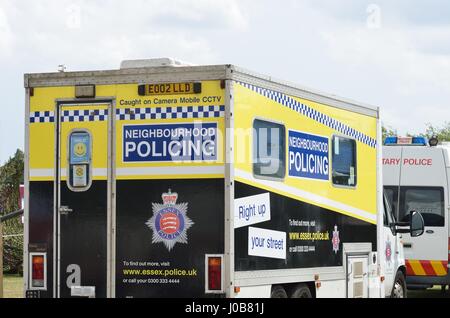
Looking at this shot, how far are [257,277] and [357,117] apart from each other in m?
3.40

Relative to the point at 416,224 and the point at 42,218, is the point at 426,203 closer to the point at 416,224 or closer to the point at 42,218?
the point at 416,224

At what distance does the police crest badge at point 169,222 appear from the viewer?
957 cm

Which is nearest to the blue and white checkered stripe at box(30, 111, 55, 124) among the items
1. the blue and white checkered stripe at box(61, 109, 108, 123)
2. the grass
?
the blue and white checkered stripe at box(61, 109, 108, 123)

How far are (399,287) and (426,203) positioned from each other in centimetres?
293

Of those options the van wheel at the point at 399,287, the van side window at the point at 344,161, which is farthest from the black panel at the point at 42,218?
the van wheel at the point at 399,287

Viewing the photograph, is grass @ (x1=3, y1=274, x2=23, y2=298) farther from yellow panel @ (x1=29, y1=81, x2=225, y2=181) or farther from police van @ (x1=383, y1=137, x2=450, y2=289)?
yellow panel @ (x1=29, y1=81, x2=225, y2=181)

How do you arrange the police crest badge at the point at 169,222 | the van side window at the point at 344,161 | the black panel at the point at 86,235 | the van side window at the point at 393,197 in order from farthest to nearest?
the van side window at the point at 393,197 → the van side window at the point at 344,161 → the black panel at the point at 86,235 → the police crest badge at the point at 169,222

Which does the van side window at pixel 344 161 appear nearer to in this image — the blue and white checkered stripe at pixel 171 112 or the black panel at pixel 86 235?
the blue and white checkered stripe at pixel 171 112

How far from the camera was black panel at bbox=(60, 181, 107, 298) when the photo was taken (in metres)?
9.88

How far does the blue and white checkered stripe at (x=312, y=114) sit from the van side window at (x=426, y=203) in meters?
4.25

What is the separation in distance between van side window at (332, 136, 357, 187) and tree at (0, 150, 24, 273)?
11.4 m

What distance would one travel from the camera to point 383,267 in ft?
43.5

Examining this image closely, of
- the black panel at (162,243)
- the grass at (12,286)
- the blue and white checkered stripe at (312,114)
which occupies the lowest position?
the grass at (12,286)
